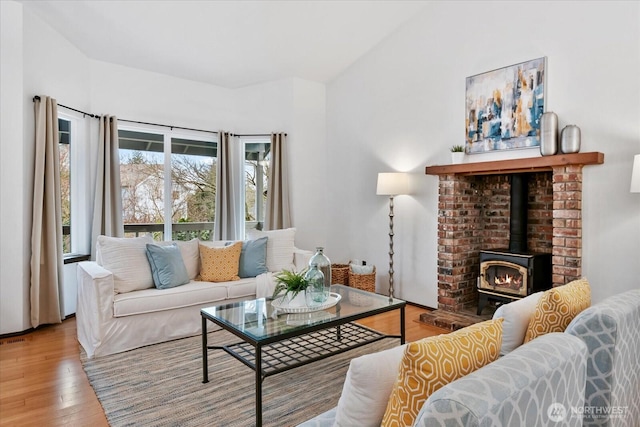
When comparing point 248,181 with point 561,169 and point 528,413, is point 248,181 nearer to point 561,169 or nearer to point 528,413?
point 561,169

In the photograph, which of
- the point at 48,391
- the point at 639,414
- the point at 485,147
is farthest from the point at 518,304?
the point at 48,391

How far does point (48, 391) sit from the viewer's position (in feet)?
8.16

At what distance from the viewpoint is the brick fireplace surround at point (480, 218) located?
3.47 metres

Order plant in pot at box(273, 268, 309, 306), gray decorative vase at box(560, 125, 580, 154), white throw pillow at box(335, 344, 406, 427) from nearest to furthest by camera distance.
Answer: white throw pillow at box(335, 344, 406, 427)
plant in pot at box(273, 268, 309, 306)
gray decorative vase at box(560, 125, 580, 154)

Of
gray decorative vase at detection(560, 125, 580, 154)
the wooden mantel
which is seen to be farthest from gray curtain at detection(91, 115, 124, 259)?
gray decorative vase at detection(560, 125, 580, 154)

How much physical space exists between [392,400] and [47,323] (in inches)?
156

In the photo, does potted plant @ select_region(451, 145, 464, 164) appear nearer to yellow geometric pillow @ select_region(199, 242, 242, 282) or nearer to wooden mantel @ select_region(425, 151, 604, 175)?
wooden mantel @ select_region(425, 151, 604, 175)

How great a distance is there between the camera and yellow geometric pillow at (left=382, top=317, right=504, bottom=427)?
1010 mm

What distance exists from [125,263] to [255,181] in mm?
2573

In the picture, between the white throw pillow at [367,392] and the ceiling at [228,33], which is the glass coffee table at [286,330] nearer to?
the white throw pillow at [367,392]

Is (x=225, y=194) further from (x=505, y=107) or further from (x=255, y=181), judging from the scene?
(x=505, y=107)

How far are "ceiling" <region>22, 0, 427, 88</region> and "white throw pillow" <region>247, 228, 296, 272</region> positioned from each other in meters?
2.23

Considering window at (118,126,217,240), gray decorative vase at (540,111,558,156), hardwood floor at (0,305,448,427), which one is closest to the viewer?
hardwood floor at (0,305,448,427)

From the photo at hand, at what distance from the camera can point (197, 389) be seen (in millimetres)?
2510
